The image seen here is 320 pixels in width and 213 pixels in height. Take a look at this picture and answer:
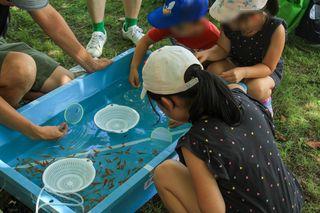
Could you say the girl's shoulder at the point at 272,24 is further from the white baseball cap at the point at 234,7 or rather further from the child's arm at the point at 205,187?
the child's arm at the point at 205,187

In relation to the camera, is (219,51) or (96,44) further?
(96,44)

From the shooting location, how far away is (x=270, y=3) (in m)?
2.31

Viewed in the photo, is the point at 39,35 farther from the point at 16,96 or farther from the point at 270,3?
the point at 270,3

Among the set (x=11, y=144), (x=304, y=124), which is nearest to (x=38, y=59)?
(x=11, y=144)

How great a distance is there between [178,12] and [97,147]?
0.87 metres

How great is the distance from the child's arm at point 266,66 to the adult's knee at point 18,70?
1085 millimetres

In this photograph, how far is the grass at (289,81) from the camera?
7.76ft

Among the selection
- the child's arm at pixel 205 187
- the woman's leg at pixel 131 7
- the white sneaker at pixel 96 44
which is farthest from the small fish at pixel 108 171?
the woman's leg at pixel 131 7

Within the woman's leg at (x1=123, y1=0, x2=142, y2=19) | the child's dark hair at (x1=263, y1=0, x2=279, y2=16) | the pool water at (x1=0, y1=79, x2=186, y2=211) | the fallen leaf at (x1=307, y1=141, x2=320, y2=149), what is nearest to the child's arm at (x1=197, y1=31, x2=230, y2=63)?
the child's dark hair at (x1=263, y1=0, x2=279, y2=16)

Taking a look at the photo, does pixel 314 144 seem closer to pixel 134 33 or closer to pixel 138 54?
pixel 138 54

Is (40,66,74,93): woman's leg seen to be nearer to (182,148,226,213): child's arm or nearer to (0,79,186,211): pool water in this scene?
(0,79,186,211): pool water

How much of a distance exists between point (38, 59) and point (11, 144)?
571mm

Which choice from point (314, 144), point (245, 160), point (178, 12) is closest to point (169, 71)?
point (245, 160)

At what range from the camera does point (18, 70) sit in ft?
7.43
